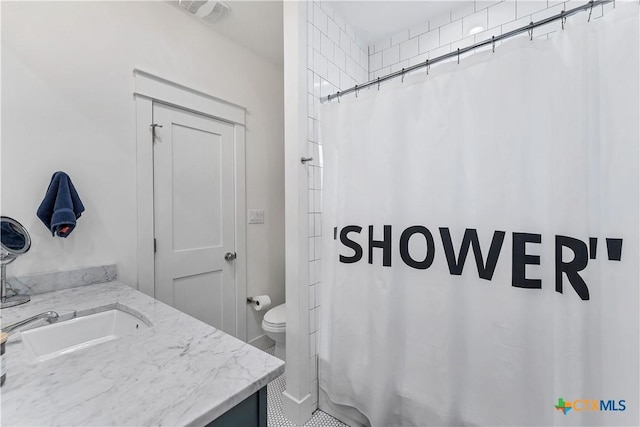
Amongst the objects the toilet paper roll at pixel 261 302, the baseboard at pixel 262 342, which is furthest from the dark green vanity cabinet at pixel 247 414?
the baseboard at pixel 262 342

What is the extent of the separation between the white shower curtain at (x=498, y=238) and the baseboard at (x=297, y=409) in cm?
19

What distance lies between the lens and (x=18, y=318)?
100 centimetres

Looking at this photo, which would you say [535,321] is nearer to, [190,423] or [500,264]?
[500,264]

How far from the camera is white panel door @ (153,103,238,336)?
1.79 metres

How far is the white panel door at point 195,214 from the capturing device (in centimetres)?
179

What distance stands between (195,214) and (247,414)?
154 centimetres

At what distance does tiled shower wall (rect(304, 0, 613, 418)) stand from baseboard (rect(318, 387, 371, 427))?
0.14ft

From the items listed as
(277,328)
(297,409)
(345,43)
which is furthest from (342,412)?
(345,43)

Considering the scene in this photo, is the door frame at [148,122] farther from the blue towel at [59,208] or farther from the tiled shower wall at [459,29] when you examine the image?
the tiled shower wall at [459,29]

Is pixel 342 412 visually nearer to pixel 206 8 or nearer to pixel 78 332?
pixel 78 332

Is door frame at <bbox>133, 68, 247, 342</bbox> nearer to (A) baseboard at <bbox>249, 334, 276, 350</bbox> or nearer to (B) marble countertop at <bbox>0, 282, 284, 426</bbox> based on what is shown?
(B) marble countertop at <bbox>0, 282, 284, 426</bbox>

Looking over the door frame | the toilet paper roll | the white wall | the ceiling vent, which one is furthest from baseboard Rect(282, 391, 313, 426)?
the ceiling vent

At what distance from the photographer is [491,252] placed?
105cm

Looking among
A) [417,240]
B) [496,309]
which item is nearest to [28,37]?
[417,240]
